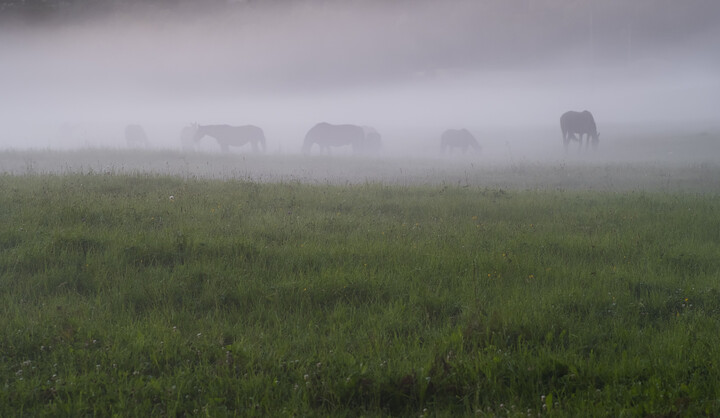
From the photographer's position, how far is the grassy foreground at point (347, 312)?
3424 mm

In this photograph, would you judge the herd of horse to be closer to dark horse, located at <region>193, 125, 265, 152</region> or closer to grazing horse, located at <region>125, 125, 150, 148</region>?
dark horse, located at <region>193, 125, 265, 152</region>

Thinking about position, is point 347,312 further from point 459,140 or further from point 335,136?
point 459,140

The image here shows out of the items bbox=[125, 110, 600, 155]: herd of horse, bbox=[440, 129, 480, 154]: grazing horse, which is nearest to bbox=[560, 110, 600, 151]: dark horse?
bbox=[125, 110, 600, 155]: herd of horse

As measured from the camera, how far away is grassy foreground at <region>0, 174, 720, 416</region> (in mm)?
3424

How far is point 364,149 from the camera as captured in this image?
55781mm

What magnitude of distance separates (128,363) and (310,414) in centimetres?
161

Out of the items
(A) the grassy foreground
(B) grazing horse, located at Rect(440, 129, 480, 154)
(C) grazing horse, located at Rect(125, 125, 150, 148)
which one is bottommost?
(A) the grassy foreground

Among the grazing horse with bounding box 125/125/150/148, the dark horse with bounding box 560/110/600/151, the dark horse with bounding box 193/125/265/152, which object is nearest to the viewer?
the dark horse with bounding box 560/110/600/151

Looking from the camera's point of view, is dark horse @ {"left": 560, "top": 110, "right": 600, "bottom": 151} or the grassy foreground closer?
the grassy foreground

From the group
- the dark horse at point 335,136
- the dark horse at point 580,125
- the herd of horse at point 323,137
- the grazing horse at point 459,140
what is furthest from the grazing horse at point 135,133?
the dark horse at point 580,125

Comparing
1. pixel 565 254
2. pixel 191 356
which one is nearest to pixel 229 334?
pixel 191 356

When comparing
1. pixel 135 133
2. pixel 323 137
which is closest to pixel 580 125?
pixel 323 137

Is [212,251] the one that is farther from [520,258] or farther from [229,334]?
[520,258]

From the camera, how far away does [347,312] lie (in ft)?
16.2
